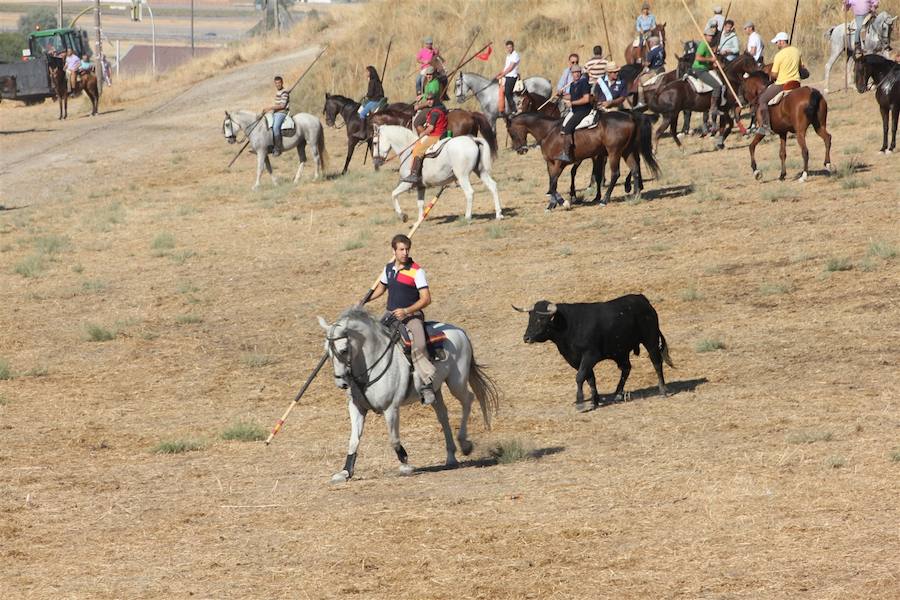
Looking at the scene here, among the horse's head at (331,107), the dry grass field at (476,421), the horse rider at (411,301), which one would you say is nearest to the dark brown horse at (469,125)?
the dry grass field at (476,421)

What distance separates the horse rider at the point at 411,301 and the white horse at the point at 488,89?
2602 centimetres

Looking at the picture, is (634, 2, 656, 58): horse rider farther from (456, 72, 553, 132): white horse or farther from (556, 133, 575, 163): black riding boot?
(556, 133, 575, 163): black riding boot

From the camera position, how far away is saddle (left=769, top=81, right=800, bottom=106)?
27.1 metres

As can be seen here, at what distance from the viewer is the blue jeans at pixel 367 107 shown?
36.6m

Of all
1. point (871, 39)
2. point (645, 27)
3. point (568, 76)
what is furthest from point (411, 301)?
point (645, 27)

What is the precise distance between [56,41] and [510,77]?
1294 inches

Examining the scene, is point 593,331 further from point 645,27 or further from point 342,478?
point 645,27

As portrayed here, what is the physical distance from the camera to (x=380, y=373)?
12.5 m

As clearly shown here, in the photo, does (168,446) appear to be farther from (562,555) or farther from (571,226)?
(571,226)

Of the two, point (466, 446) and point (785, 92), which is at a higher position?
point (785, 92)

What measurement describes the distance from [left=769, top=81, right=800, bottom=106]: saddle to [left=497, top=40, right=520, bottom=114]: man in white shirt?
37.5ft

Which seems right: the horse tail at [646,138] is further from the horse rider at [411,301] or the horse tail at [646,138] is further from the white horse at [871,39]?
the horse rider at [411,301]

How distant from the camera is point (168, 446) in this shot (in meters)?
14.9

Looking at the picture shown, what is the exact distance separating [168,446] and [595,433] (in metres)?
4.52
